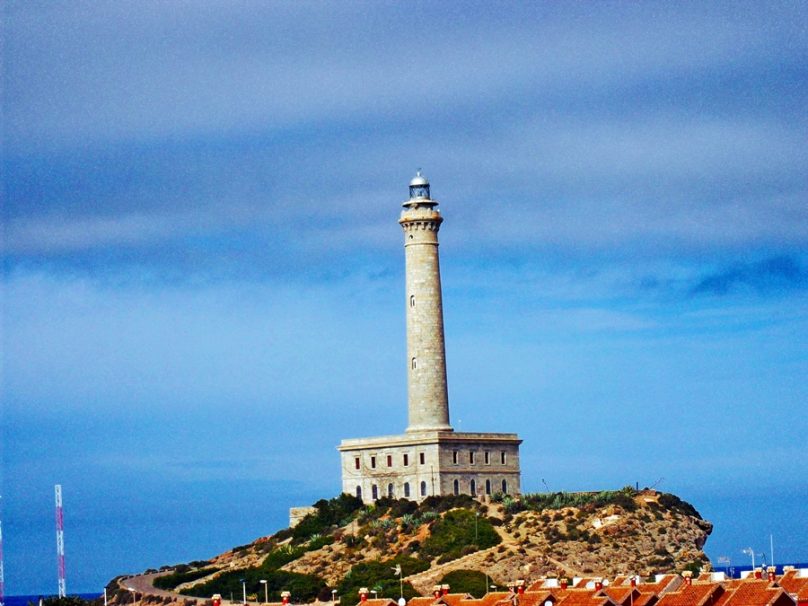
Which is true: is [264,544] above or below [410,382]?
below

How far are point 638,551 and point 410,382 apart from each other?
18492mm

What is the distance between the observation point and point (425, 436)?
398 feet

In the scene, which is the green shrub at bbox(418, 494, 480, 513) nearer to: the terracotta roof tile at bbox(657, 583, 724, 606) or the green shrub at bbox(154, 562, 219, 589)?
the green shrub at bbox(154, 562, 219, 589)

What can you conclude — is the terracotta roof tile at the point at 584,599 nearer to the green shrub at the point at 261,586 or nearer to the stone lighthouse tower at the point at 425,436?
the green shrub at the point at 261,586

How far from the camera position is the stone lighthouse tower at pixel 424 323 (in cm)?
12319

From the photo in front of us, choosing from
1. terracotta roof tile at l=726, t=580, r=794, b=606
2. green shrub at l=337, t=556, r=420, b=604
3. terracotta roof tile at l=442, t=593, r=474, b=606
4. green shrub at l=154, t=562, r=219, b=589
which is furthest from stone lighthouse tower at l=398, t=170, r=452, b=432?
terracotta roof tile at l=726, t=580, r=794, b=606

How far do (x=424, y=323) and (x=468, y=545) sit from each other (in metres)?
16.1

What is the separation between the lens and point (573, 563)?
367 ft

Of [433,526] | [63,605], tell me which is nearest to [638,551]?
[433,526]

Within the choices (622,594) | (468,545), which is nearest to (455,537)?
(468,545)

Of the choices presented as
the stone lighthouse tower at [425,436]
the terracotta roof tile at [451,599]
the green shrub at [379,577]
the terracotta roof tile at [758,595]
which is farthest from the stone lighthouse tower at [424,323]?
the terracotta roof tile at [758,595]

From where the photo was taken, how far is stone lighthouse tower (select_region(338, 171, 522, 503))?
12219 cm

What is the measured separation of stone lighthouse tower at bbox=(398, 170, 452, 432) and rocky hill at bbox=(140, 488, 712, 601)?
5.57 meters

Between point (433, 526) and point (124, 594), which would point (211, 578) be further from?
point (433, 526)
